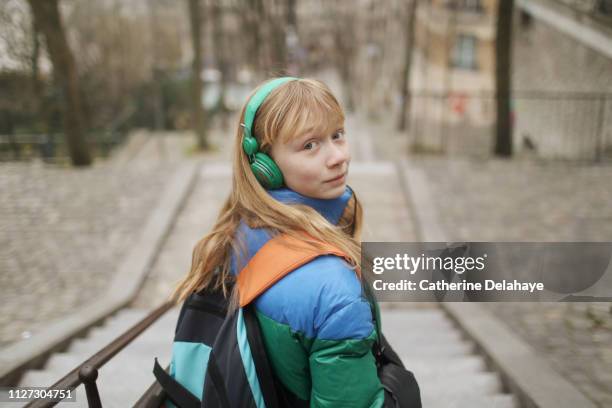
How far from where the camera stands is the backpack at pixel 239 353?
1.43 m

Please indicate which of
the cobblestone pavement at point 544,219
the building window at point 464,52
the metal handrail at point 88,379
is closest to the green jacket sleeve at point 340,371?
the metal handrail at point 88,379

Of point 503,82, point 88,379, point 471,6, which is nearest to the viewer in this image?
point 88,379

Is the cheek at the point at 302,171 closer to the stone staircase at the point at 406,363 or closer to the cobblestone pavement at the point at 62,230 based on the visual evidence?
the stone staircase at the point at 406,363

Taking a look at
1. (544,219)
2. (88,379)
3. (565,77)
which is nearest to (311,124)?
(88,379)

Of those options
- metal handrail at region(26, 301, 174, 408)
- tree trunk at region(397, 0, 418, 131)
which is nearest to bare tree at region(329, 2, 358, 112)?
tree trunk at region(397, 0, 418, 131)

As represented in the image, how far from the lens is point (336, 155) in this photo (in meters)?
1.56

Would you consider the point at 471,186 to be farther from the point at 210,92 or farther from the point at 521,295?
the point at 210,92

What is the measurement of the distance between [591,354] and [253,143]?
132 inches

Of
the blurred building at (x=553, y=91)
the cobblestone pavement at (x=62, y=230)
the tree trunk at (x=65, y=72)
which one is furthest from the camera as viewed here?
the blurred building at (x=553, y=91)

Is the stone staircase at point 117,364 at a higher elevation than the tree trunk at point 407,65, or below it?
below

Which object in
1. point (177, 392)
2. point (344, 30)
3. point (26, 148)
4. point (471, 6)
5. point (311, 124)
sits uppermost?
point (471, 6)

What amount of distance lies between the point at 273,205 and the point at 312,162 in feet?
0.58

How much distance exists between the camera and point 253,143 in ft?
5.13

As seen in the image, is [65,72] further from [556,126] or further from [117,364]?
[556,126]
